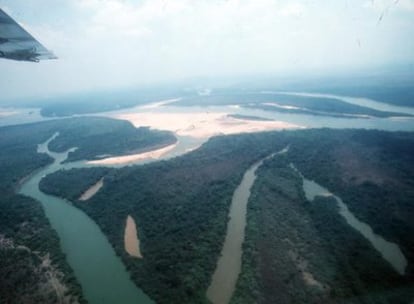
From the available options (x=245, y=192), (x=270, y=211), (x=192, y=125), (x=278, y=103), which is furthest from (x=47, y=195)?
(x=278, y=103)

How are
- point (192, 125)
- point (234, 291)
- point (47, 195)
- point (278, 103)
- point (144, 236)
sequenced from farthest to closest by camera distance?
1. point (278, 103)
2. point (192, 125)
3. point (47, 195)
4. point (144, 236)
5. point (234, 291)

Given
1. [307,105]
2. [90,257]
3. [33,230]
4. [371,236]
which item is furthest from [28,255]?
[307,105]

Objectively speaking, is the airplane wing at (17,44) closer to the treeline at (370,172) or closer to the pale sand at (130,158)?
the treeline at (370,172)

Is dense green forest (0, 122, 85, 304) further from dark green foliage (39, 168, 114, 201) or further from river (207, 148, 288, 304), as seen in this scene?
river (207, 148, 288, 304)

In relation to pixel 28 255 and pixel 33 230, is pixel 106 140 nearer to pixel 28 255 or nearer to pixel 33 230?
pixel 33 230

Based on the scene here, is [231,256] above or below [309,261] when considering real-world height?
below

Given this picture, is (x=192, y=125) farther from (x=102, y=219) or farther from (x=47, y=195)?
(x=102, y=219)
